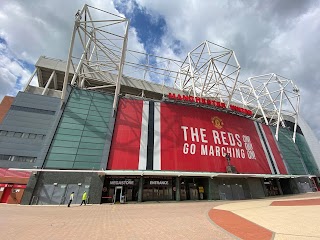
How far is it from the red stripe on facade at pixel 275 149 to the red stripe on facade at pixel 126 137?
1310 inches

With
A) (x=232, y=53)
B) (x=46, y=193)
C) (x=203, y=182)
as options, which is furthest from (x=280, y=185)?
(x=46, y=193)

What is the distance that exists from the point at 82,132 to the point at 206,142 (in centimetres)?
2132

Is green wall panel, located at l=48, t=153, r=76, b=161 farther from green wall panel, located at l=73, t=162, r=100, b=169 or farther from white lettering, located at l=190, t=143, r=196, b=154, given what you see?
white lettering, located at l=190, t=143, r=196, b=154

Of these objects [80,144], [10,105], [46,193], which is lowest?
[46,193]

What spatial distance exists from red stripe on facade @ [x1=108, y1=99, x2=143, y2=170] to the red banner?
4428 mm

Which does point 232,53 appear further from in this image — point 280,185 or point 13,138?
point 13,138

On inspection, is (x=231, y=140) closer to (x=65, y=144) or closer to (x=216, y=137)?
(x=216, y=137)

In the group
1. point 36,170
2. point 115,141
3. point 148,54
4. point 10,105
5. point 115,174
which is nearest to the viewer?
point 36,170

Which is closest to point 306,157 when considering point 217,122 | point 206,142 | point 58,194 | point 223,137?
point 223,137

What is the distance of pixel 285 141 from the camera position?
47031 mm

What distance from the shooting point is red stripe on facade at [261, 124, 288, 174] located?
130ft

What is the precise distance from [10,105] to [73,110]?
17.8 metres

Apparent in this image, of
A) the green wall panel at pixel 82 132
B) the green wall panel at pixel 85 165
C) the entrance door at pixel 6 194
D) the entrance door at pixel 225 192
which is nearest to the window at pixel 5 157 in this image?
the entrance door at pixel 6 194

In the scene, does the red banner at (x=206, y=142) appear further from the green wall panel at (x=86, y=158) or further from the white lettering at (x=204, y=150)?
the green wall panel at (x=86, y=158)
